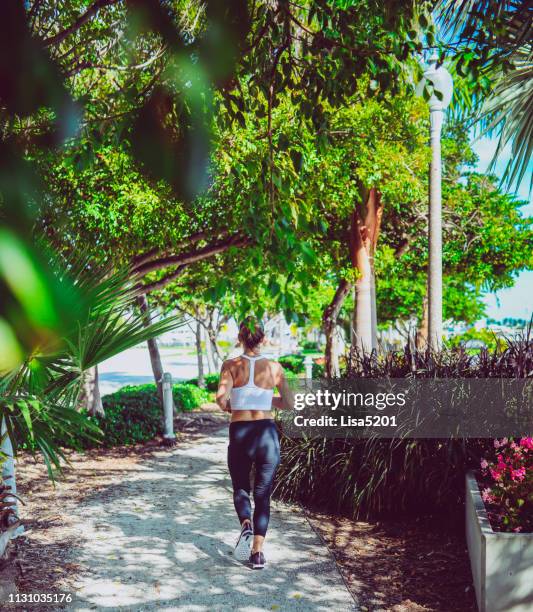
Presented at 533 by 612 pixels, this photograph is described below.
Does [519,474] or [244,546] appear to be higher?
[519,474]

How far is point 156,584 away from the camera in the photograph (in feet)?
14.3

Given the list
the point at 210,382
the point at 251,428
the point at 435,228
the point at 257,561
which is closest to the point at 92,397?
the point at 435,228

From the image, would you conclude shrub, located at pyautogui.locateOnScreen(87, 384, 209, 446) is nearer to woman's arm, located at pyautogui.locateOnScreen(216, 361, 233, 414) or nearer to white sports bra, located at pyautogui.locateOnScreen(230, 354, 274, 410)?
woman's arm, located at pyautogui.locateOnScreen(216, 361, 233, 414)

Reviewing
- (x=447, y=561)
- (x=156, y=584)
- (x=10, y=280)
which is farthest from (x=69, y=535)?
(x=10, y=280)

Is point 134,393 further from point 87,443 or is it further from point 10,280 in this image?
point 10,280

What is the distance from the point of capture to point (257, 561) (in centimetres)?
464

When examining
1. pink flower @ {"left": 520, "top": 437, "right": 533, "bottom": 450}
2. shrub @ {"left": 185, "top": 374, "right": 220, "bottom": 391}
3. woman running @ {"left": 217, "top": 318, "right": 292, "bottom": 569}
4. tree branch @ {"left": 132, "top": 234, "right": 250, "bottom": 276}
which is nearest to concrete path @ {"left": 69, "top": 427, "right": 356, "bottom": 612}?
woman running @ {"left": 217, "top": 318, "right": 292, "bottom": 569}

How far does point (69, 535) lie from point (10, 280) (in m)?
5.05

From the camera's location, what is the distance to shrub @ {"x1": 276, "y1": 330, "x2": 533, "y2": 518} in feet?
18.3

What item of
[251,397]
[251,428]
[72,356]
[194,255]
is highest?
[194,255]

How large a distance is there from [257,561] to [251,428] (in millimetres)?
995

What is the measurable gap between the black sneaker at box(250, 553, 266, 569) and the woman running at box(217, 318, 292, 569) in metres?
0.04

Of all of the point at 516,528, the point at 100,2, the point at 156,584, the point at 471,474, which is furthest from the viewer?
the point at 471,474

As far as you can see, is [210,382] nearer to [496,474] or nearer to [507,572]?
[496,474]
